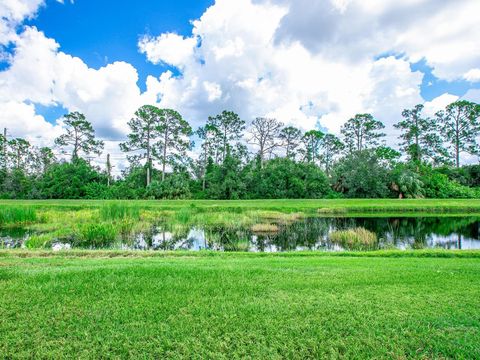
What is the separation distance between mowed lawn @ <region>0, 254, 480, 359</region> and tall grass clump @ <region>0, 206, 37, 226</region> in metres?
13.3

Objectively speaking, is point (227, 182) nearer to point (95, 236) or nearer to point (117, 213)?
point (117, 213)

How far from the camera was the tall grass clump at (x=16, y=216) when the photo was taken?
15.7m

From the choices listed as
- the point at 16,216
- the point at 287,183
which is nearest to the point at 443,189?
the point at 287,183

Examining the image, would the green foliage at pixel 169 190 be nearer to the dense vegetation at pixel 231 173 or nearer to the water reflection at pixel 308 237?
the dense vegetation at pixel 231 173

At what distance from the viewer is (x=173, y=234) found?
15.1m

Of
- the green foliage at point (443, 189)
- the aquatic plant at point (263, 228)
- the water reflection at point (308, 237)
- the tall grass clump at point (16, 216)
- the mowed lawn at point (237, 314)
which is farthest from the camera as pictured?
the green foliage at point (443, 189)

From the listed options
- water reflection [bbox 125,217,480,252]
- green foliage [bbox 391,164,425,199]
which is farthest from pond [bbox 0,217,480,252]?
green foliage [bbox 391,164,425,199]

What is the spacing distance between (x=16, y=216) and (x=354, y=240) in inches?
694

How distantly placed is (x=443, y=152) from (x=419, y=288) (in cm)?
5918

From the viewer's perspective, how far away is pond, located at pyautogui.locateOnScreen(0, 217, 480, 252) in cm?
1229

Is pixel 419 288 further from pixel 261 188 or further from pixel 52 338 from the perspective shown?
pixel 261 188

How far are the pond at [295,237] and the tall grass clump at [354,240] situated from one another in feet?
0.13

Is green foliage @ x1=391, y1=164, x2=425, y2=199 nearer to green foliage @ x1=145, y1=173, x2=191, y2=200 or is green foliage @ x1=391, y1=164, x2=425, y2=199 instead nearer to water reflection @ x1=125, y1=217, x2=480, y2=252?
water reflection @ x1=125, y1=217, x2=480, y2=252

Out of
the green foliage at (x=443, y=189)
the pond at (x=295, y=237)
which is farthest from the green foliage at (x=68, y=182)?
the green foliage at (x=443, y=189)
